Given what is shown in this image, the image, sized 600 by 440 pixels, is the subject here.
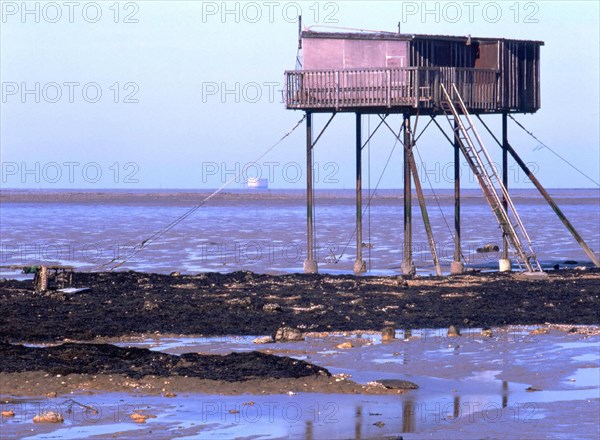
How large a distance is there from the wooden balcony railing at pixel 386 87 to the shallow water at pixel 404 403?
14.9m

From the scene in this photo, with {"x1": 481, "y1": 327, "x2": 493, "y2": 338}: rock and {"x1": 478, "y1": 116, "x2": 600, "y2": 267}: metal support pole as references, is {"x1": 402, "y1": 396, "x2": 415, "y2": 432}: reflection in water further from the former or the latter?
{"x1": 478, "y1": 116, "x2": 600, "y2": 267}: metal support pole

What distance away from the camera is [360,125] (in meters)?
38.3

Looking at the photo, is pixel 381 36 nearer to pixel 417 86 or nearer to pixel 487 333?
→ pixel 417 86

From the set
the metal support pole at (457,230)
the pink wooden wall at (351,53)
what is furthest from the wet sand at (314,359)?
the pink wooden wall at (351,53)

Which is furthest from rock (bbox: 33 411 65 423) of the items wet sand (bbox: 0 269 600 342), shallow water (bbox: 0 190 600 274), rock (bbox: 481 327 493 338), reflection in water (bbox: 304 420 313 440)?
shallow water (bbox: 0 190 600 274)

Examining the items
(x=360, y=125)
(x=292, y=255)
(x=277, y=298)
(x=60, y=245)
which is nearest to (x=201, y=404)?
(x=277, y=298)

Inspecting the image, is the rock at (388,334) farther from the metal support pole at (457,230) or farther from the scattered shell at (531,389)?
the metal support pole at (457,230)

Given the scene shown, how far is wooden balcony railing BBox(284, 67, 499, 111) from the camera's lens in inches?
1390

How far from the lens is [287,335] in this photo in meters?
22.3

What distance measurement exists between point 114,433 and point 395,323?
1083 cm

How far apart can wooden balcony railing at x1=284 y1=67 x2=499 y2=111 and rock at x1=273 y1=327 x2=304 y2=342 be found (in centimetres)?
1400

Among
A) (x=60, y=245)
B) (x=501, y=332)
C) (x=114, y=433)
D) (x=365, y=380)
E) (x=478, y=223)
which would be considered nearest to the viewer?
(x=114, y=433)

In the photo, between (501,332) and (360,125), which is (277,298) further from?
(360,125)

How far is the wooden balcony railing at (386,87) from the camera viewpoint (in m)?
35.3
